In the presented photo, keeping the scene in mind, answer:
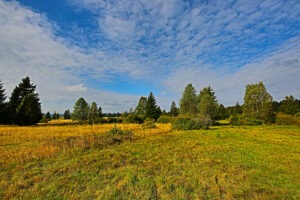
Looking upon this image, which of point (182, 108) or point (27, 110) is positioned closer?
point (27, 110)

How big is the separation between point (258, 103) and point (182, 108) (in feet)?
54.3

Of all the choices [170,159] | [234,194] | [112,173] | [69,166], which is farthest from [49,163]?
[234,194]

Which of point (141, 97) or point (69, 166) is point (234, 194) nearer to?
point (69, 166)

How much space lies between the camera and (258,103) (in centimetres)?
3997

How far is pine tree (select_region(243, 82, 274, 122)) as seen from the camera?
37.2 metres

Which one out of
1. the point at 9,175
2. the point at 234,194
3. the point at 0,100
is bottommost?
the point at 234,194

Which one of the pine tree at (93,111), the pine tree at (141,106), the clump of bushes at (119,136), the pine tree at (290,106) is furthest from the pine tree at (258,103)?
the pine tree at (93,111)

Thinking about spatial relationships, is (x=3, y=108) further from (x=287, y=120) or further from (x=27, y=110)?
(x=287, y=120)

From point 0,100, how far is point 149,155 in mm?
31772

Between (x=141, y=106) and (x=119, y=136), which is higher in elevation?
(x=141, y=106)

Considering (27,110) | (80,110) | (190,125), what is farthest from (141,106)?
(27,110)

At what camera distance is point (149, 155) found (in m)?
8.73


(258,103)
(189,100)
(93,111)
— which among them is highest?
(189,100)

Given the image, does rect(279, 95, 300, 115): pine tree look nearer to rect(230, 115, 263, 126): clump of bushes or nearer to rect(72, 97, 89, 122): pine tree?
rect(230, 115, 263, 126): clump of bushes
